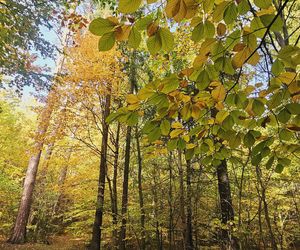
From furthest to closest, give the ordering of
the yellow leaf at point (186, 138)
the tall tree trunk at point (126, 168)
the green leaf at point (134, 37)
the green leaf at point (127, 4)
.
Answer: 1. the tall tree trunk at point (126, 168)
2. the yellow leaf at point (186, 138)
3. the green leaf at point (134, 37)
4. the green leaf at point (127, 4)

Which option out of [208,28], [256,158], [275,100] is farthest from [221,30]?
[256,158]

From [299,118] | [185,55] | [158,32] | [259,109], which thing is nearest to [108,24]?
[158,32]

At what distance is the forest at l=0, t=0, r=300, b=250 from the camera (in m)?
0.82

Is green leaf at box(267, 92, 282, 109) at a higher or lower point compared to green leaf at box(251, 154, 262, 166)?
higher

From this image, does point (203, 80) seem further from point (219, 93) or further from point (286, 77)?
point (286, 77)

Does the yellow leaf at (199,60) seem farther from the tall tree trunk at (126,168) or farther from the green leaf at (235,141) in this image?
the tall tree trunk at (126,168)

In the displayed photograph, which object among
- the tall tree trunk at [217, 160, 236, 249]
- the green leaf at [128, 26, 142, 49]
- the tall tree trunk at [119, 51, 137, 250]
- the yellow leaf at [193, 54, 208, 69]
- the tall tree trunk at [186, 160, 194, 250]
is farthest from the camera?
the tall tree trunk at [119, 51, 137, 250]

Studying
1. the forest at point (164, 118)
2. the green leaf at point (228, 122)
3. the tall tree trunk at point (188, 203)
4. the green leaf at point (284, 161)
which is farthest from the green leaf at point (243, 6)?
the tall tree trunk at point (188, 203)

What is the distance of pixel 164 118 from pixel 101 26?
446 mm

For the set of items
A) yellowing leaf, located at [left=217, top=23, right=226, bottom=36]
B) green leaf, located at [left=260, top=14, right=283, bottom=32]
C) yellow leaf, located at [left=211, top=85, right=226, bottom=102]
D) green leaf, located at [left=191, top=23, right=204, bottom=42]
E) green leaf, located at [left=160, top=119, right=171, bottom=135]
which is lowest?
green leaf, located at [left=160, top=119, right=171, bottom=135]

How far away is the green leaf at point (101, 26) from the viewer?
0.66 meters

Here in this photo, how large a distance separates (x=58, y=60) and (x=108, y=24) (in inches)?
→ 460

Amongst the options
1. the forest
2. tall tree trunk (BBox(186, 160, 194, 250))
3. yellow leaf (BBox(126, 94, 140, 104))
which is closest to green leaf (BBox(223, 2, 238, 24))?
the forest

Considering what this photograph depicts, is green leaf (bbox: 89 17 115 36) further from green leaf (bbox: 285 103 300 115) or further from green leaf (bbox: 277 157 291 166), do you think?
green leaf (bbox: 277 157 291 166)
